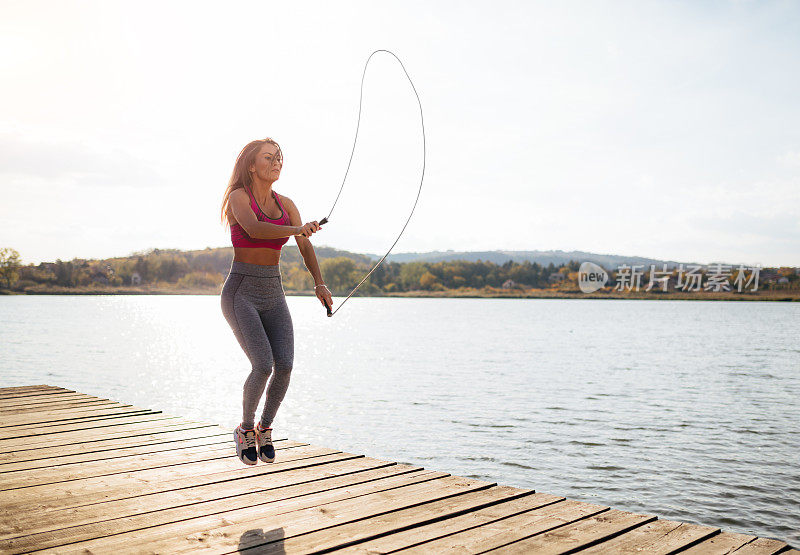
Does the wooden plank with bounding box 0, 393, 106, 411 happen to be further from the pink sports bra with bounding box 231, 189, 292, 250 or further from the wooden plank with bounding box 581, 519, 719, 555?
the wooden plank with bounding box 581, 519, 719, 555

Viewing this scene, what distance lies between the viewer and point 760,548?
3.67m

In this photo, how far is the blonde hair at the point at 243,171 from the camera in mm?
4488

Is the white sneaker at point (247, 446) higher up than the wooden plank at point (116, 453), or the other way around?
the white sneaker at point (247, 446)

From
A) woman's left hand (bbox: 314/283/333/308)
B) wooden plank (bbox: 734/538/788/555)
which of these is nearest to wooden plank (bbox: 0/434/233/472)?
woman's left hand (bbox: 314/283/333/308)

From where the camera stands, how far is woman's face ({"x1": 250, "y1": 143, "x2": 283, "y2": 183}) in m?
4.46

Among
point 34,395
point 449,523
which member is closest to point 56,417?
point 34,395

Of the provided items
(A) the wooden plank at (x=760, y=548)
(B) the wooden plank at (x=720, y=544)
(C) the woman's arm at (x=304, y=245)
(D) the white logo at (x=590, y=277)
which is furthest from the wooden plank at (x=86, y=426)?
(D) the white logo at (x=590, y=277)

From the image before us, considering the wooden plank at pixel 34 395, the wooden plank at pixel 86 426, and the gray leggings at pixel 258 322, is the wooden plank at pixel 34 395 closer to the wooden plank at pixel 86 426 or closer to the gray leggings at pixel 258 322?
the wooden plank at pixel 86 426

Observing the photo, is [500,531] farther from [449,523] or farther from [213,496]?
[213,496]

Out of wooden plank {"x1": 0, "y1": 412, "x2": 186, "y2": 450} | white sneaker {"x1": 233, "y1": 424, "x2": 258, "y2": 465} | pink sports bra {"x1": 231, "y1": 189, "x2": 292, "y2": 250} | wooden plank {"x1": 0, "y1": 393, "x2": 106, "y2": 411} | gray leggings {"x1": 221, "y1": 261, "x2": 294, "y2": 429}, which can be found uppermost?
pink sports bra {"x1": 231, "y1": 189, "x2": 292, "y2": 250}

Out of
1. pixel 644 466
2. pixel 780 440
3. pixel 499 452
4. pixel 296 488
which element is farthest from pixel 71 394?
pixel 780 440

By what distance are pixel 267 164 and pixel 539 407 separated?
16.5 meters

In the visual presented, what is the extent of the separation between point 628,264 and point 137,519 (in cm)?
17223

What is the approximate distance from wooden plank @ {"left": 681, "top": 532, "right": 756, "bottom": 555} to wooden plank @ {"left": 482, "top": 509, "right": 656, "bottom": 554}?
1.32ft
